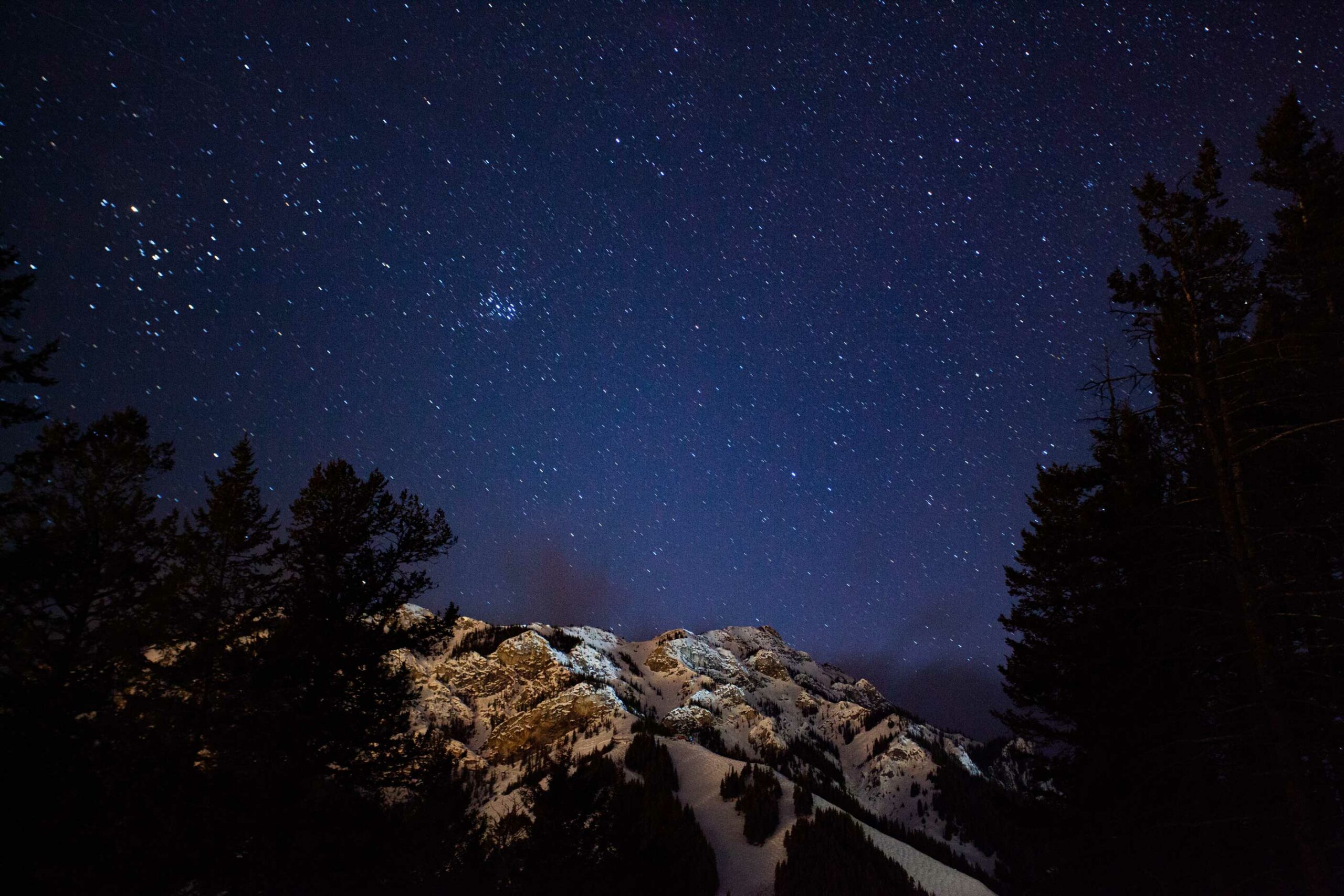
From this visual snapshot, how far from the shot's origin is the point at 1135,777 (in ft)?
45.1

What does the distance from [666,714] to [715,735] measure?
2224 cm

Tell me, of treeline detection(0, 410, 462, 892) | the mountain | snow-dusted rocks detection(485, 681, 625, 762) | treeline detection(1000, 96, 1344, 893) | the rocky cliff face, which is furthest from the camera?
the rocky cliff face

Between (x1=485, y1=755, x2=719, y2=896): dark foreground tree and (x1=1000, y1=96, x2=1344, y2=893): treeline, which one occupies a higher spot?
(x1=1000, y1=96, x2=1344, y2=893): treeline

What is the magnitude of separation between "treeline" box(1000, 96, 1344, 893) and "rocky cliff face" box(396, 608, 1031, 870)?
26925 millimetres

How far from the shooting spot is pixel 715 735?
60875 mm

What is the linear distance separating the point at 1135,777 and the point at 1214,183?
47.2 ft

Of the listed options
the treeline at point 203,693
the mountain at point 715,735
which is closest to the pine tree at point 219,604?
the treeline at point 203,693

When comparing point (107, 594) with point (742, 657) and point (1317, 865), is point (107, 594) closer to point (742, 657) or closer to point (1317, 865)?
point (1317, 865)

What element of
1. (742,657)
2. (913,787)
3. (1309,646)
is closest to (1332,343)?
(1309,646)

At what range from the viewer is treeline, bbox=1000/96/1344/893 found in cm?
802

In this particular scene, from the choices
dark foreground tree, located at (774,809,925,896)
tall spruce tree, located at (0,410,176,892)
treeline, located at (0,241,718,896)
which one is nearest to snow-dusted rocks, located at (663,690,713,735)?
dark foreground tree, located at (774,809,925,896)

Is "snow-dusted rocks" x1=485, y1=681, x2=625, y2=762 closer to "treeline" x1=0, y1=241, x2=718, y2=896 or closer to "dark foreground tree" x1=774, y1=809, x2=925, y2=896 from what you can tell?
"dark foreground tree" x1=774, y1=809, x2=925, y2=896

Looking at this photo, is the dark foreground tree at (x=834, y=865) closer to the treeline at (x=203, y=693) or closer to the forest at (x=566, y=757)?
the forest at (x=566, y=757)

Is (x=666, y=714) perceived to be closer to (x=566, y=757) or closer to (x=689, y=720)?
(x=689, y=720)
